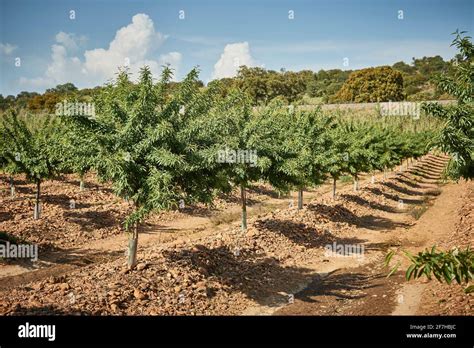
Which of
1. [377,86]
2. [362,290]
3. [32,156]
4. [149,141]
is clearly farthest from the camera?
[377,86]

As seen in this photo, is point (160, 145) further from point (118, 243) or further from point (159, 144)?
point (118, 243)

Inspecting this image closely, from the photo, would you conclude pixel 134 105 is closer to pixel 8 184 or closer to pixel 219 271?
pixel 219 271

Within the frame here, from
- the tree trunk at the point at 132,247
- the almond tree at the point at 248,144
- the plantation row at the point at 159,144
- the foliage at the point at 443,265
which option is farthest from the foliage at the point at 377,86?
the foliage at the point at 443,265

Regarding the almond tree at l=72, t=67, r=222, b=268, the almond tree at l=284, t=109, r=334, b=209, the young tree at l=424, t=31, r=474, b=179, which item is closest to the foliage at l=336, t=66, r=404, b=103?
the almond tree at l=284, t=109, r=334, b=209

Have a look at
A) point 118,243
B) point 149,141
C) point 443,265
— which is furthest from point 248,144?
point 443,265

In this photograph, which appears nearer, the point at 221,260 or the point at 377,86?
the point at 221,260

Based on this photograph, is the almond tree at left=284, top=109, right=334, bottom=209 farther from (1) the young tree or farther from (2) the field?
(1) the young tree

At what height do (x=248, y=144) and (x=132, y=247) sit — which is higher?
(x=248, y=144)

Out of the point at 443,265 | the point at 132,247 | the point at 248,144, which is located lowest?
the point at 132,247

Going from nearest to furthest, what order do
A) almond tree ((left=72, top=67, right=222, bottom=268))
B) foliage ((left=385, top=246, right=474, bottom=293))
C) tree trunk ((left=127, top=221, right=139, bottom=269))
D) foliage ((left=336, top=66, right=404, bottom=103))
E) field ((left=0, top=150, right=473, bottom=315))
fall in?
foliage ((left=385, top=246, right=474, bottom=293))
almond tree ((left=72, top=67, right=222, bottom=268))
field ((left=0, top=150, right=473, bottom=315))
tree trunk ((left=127, top=221, right=139, bottom=269))
foliage ((left=336, top=66, right=404, bottom=103))

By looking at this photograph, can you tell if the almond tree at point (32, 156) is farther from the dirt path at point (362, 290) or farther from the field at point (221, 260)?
the dirt path at point (362, 290)

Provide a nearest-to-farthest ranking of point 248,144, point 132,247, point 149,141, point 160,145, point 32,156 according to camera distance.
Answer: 1. point 149,141
2. point 160,145
3. point 132,247
4. point 248,144
5. point 32,156

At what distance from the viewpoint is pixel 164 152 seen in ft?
35.0
